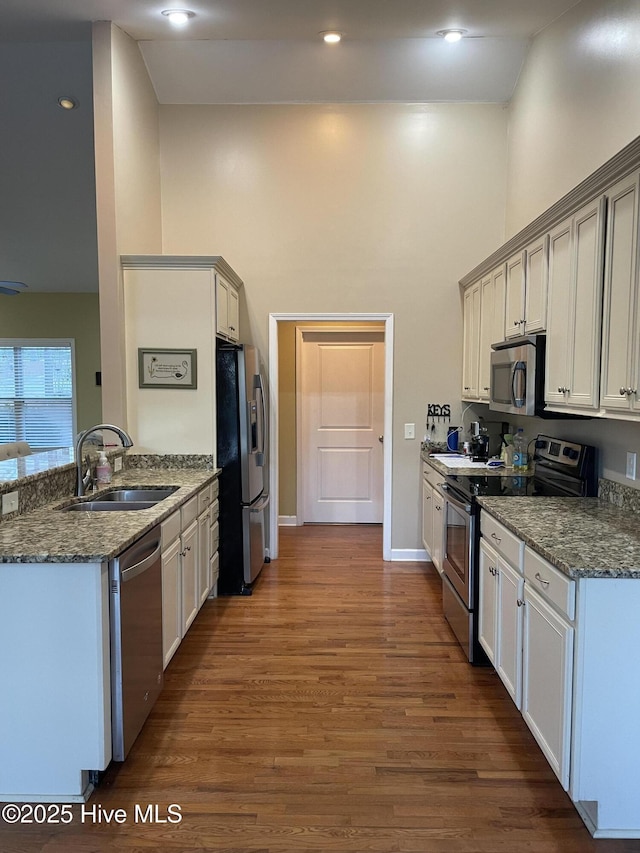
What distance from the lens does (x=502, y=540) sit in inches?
99.7

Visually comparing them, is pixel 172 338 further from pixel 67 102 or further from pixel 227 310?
pixel 67 102

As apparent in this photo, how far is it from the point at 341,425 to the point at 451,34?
138 inches

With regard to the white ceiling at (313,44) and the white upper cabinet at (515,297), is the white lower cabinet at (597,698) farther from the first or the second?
the white ceiling at (313,44)

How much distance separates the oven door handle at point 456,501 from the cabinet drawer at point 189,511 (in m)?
1.49

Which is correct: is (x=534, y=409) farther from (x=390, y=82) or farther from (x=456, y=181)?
(x=390, y=82)

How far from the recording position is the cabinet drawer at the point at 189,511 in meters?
2.98

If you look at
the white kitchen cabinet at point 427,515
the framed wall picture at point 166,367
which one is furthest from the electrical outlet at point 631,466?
the framed wall picture at point 166,367

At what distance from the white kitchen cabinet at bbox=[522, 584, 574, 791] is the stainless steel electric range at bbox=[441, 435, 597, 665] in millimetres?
719

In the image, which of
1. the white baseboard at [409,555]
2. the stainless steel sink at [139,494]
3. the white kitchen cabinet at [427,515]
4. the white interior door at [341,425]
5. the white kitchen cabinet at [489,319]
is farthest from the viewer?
the white interior door at [341,425]

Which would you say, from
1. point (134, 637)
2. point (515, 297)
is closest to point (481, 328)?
point (515, 297)

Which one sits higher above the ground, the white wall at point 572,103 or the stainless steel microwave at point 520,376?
the white wall at point 572,103

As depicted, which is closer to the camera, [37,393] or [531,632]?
[531,632]

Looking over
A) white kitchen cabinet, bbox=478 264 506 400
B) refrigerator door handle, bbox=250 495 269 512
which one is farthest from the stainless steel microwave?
refrigerator door handle, bbox=250 495 269 512

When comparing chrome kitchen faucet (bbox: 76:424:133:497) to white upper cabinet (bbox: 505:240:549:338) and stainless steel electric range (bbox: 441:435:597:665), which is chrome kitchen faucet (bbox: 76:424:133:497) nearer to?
stainless steel electric range (bbox: 441:435:597:665)
